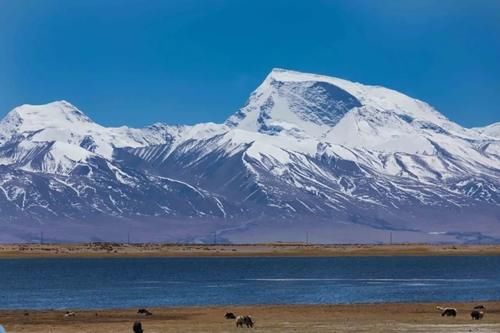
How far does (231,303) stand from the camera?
94062mm

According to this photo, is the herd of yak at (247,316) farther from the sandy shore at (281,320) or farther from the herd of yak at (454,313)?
the sandy shore at (281,320)

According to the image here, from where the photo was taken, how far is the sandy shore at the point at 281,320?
6206 centimetres

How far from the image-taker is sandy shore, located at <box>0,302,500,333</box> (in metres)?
62.1

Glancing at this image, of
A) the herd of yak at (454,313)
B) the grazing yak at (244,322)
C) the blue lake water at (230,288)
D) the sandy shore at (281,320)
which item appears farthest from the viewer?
the blue lake water at (230,288)

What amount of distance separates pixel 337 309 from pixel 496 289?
115 feet

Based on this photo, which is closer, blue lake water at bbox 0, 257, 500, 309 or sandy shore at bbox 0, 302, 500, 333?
sandy shore at bbox 0, 302, 500, 333

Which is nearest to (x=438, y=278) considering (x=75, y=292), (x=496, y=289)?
(x=496, y=289)

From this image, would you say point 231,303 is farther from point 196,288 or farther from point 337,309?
point 196,288

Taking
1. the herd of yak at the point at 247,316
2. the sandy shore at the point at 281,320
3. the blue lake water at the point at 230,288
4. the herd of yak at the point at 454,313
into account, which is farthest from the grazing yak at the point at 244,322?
the blue lake water at the point at 230,288

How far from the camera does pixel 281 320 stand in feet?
227

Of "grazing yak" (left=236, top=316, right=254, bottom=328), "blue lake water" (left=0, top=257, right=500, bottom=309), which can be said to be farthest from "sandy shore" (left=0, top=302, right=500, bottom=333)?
"blue lake water" (left=0, top=257, right=500, bottom=309)

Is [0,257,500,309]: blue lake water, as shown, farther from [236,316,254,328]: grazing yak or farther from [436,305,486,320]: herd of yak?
[236,316,254,328]: grazing yak

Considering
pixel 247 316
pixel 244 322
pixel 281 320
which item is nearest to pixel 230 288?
pixel 281 320

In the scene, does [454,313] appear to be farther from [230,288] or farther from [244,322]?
[230,288]
